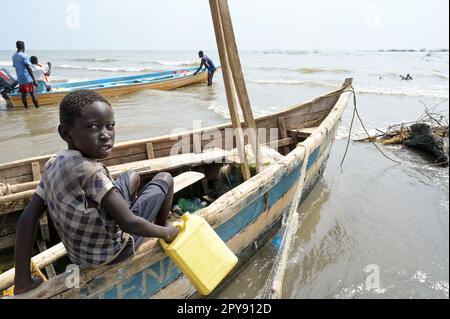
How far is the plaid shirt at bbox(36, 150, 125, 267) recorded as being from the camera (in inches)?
54.5

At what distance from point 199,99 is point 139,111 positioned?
9.93ft

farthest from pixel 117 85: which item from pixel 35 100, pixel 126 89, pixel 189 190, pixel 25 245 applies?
pixel 25 245

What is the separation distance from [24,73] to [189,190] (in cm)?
799

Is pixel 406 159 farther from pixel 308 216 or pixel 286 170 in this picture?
pixel 286 170

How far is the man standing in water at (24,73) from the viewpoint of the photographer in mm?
8664

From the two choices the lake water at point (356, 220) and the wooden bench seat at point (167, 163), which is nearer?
the lake water at point (356, 220)

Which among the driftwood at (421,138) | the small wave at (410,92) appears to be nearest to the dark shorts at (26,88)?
the driftwood at (421,138)

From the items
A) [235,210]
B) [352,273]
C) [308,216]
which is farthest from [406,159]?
[235,210]

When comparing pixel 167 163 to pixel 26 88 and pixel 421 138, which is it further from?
pixel 26 88

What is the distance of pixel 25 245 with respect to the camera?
1543mm

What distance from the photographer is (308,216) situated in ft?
13.5

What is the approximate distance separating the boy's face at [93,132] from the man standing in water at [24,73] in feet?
29.5

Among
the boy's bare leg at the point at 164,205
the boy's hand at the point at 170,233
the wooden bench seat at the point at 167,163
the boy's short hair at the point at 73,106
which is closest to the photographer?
the boy's short hair at the point at 73,106

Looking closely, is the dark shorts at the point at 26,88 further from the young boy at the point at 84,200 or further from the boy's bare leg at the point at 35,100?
the young boy at the point at 84,200
